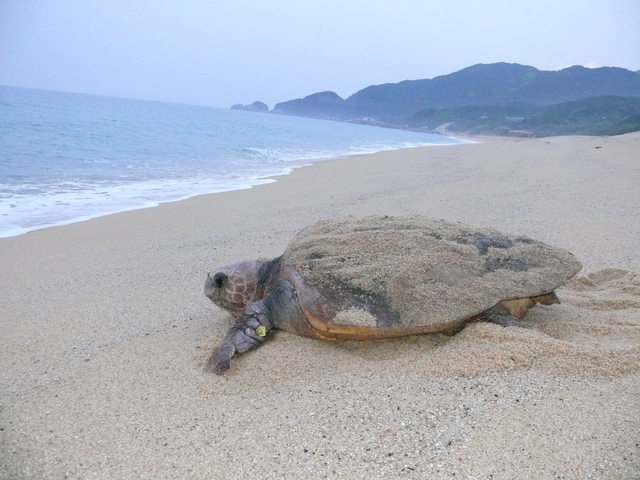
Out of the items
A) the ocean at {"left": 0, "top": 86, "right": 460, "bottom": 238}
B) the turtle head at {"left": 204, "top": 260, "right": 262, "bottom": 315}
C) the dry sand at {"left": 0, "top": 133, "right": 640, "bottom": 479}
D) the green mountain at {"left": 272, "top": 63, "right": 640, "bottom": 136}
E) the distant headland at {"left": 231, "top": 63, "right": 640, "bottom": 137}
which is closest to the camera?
the dry sand at {"left": 0, "top": 133, "right": 640, "bottom": 479}

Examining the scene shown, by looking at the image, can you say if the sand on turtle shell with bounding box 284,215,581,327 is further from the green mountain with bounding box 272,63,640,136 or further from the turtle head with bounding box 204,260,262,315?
the green mountain with bounding box 272,63,640,136

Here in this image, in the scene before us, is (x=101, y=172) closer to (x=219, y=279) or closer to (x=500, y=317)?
(x=219, y=279)

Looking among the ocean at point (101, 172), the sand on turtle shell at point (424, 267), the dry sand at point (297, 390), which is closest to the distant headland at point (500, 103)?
the ocean at point (101, 172)

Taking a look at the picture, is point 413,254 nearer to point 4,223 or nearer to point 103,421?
point 103,421

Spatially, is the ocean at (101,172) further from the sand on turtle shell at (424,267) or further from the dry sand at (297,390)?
the sand on turtle shell at (424,267)

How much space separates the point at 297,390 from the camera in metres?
2.58

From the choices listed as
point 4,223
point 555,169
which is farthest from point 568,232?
point 4,223

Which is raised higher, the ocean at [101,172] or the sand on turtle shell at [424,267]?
the sand on turtle shell at [424,267]

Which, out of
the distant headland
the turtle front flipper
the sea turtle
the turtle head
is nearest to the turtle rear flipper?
the sea turtle

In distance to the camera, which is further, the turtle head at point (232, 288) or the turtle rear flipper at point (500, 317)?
the turtle head at point (232, 288)

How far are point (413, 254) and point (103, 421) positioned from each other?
2229mm

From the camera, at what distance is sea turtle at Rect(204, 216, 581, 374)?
9.75 feet

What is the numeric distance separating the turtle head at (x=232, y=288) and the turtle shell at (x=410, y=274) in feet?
1.41

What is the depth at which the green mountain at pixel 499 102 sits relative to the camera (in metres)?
52.8
